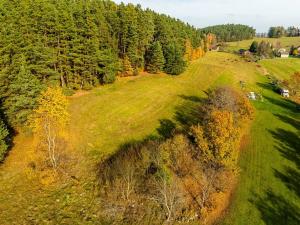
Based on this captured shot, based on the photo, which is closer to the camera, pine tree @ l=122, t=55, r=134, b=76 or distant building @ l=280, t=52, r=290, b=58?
pine tree @ l=122, t=55, r=134, b=76

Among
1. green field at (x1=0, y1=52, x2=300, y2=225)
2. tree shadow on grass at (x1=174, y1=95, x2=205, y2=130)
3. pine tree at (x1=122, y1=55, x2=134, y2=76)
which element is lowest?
green field at (x1=0, y1=52, x2=300, y2=225)

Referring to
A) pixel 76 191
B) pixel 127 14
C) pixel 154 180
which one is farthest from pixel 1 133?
pixel 127 14

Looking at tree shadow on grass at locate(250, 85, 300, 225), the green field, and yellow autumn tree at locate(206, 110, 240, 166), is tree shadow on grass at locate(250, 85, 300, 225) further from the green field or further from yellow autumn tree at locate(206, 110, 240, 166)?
yellow autumn tree at locate(206, 110, 240, 166)

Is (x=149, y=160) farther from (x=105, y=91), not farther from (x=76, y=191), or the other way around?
(x=105, y=91)

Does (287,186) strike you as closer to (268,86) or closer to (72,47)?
(72,47)

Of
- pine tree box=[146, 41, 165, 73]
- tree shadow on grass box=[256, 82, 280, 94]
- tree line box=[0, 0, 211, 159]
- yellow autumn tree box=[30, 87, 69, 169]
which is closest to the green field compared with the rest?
pine tree box=[146, 41, 165, 73]

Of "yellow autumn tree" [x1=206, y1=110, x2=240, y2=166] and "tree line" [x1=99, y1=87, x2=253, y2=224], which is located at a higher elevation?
"yellow autumn tree" [x1=206, y1=110, x2=240, y2=166]

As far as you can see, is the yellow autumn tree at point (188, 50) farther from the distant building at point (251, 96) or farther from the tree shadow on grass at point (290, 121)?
the tree shadow on grass at point (290, 121)
